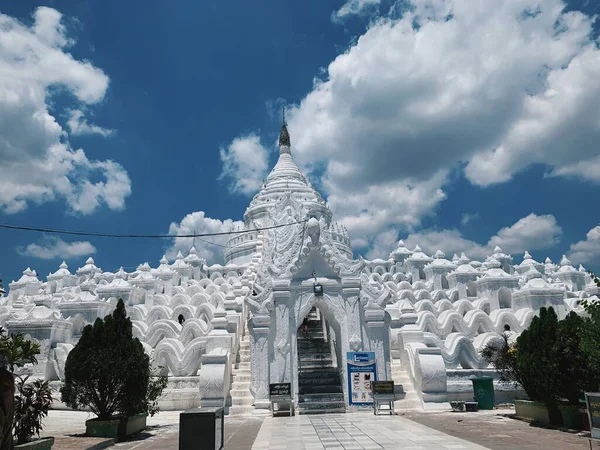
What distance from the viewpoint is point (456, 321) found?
29.3 m

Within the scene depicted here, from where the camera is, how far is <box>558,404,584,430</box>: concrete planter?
43.1 feet

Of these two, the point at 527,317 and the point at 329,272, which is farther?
the point at 527,317

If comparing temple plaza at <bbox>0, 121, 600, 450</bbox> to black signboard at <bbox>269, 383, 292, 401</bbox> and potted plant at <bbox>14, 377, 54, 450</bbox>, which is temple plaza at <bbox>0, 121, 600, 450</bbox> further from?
potted plant at <bbox>14, 377, 54, 450</bbox>

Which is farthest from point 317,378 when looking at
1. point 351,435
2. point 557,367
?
point 557,367

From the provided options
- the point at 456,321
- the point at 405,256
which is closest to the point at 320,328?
the point at 456,321

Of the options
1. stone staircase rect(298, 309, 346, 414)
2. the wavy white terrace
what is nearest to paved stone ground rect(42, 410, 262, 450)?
the wavy white terrace

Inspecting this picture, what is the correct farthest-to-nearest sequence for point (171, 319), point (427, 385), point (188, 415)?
point (171, 319)
point (427, 385)
point (188, 415)

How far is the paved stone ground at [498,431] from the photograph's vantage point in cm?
1094

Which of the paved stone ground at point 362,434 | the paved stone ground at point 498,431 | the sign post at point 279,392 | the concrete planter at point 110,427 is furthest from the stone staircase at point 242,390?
the concrete planter at point 110,427

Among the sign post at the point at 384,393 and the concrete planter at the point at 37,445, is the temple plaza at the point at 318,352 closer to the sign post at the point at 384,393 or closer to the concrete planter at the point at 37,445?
the sign post at the point at 384,393

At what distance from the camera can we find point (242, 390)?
1988 cm

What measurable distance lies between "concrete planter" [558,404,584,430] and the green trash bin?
686 centimetres

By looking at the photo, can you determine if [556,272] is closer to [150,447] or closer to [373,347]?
[373,347]

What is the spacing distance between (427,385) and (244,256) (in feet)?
96.8
